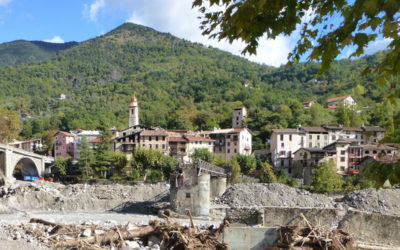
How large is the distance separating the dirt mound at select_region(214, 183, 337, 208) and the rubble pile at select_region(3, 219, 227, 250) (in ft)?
50.8

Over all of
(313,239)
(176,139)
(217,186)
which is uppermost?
(176,139)

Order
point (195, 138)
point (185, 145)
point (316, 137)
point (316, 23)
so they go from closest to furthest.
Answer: point (316, 23)
point (316, 137)
point (185, 145)
point (195, 138)

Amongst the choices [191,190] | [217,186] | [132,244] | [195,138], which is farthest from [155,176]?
[132,244]

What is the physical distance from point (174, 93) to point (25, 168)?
81.7 meters

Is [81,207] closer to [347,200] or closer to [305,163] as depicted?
[347,200]

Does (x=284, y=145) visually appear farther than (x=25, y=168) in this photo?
No

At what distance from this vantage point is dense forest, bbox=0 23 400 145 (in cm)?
8431

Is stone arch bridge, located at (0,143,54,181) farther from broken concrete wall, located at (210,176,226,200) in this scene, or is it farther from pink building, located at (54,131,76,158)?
broken concrete wall, located at (210,176,226,200)

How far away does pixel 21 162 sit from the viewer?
6512 cm

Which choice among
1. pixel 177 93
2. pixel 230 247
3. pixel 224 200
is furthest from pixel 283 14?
pixel 177 93

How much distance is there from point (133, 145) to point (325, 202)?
120 feet

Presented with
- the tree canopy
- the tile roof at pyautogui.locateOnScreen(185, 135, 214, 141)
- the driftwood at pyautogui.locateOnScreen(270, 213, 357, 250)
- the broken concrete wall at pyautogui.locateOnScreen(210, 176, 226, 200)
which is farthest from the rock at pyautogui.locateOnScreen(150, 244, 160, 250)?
the tile roof at pyautogui.locateOnScreen(185, 135, 214, 141)

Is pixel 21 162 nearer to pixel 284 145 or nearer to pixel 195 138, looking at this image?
pixel 195 138

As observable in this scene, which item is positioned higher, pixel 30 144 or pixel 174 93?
pixel 174 93
